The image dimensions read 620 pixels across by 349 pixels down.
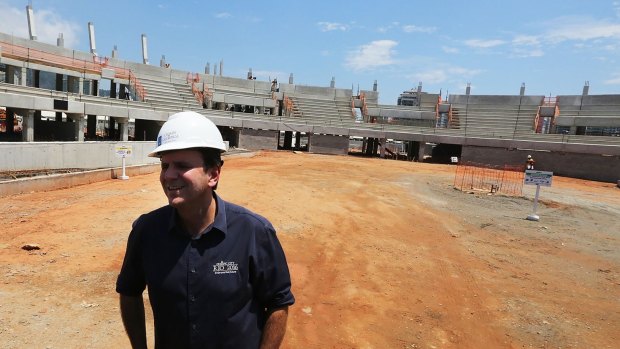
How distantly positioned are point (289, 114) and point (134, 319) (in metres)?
43.1

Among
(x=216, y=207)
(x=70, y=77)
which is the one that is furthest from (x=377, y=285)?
(x=70, y=77)

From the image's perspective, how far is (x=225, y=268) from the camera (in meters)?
2.02

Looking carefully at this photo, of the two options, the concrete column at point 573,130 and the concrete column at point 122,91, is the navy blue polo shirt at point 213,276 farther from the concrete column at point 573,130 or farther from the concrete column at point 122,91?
the concrete column at point 573,130

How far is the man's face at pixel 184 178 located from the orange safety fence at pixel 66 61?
111 feet

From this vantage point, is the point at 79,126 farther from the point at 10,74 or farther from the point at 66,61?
the point at 66,61

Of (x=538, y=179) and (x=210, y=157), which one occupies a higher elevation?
(x=210, y=157)

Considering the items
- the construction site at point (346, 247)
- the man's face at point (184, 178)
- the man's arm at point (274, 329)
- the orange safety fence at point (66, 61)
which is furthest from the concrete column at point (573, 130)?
the man's face at point (184, 178)

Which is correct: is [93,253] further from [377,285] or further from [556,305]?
[556,305]

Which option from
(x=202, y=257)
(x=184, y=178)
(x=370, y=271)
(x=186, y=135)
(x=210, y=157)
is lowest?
(x=370, y=271)

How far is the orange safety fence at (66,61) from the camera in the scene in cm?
2775

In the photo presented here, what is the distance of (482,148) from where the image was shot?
117ft

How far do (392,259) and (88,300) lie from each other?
5956 mm

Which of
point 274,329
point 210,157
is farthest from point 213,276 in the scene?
point 210,157

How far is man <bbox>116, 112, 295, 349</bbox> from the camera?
200 centimetres
